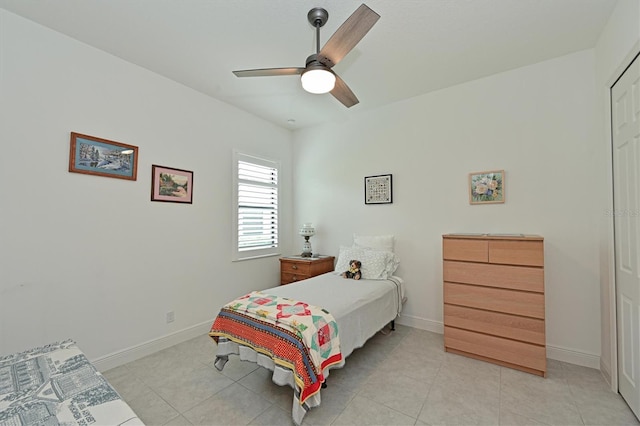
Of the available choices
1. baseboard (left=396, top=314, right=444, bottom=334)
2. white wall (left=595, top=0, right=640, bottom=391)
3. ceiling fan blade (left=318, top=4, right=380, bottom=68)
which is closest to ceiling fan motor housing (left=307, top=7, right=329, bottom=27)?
ceiling fan blade (left=318, top=4, right=380, bottom=68)

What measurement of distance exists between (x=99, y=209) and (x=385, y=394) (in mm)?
2874

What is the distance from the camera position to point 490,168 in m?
2.92

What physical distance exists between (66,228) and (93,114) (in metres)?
1.02

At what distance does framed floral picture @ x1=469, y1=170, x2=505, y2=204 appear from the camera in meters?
2.84

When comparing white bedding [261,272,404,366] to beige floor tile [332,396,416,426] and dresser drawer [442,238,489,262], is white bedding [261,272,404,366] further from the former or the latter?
dresser drawer [442,238,489,262]

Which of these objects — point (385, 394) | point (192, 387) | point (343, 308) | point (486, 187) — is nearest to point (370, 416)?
point (385, 394)

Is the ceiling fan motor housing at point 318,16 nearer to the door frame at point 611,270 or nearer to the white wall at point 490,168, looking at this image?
the white wall at point 490,168

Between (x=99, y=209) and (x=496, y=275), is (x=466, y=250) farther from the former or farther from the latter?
(x=99, y=209)

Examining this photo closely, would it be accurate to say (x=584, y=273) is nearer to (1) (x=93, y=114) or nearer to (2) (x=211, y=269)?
(2) (x=211, y=269)

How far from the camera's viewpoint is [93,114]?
2.42 m

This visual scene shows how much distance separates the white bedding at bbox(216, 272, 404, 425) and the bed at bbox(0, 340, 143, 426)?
0.93 meters

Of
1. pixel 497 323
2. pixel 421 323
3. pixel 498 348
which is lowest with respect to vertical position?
pixel 421 323

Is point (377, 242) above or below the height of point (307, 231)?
below

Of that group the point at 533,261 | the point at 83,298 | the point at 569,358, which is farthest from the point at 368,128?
the point at 83,298
